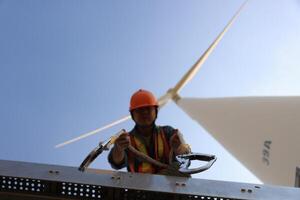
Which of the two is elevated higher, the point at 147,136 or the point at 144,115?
the point at 144,115

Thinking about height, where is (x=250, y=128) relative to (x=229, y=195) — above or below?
above

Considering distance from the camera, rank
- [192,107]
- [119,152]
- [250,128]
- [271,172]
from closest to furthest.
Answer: [119,152], [271,172], [250,128], [192,107]

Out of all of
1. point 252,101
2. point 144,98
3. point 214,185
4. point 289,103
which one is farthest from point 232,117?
point 214,185

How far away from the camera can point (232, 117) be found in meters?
6.36

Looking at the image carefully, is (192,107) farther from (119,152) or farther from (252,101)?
(119,152)

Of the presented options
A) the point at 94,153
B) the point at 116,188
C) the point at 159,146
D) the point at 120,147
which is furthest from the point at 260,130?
the point at 116,188

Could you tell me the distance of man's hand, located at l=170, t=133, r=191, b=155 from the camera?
220 cm

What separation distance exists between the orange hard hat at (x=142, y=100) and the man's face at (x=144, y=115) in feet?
0.08

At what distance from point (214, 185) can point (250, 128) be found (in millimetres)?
4348

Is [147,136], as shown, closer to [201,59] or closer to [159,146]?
[159,146]

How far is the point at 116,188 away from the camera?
128 centimetres

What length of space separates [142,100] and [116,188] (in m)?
1.36

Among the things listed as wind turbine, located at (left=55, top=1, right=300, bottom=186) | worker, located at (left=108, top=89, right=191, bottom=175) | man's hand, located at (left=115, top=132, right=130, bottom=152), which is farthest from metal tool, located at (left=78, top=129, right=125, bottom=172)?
wind turbine, located at (left=55, top=1, right=300, bottom=186)

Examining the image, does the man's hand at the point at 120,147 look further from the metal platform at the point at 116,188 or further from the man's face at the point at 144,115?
the metal platform at the point at 116,188
